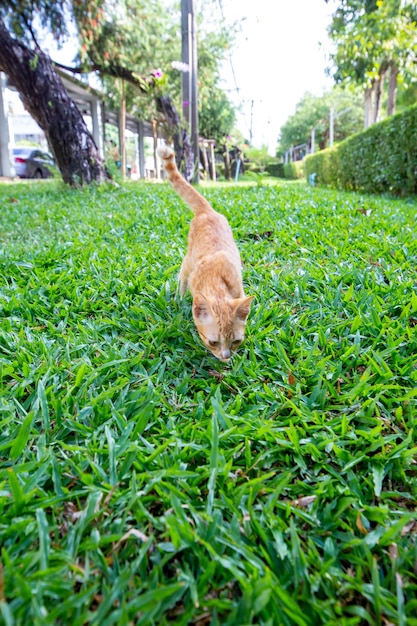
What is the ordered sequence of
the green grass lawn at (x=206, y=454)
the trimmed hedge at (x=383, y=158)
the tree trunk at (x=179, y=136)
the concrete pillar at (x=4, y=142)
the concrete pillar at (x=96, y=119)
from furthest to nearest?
the concrete pillar at (x=96, y=119) < the concrete pillar at (x=4, y=142) < the tree trunk at (x=179, y=136) < the trimmed hedge at (x=383, y=158) < the green grass lawn at (x=206, y=454)

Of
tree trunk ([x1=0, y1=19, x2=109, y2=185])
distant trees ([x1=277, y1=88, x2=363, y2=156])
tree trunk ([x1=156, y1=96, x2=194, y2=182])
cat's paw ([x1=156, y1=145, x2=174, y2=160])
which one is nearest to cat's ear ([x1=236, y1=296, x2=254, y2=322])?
cat's paw ([x1=156, y1=145, x2=174, y2=160])

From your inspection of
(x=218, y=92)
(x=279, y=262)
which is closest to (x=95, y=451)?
(x=279, y=262)

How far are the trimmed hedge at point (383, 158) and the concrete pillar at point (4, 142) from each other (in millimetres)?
12474

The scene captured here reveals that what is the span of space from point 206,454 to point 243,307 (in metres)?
0.86

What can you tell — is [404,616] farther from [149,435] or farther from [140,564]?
[149,435]

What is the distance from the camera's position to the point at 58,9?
9.30m

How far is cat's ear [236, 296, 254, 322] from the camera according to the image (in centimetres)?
210

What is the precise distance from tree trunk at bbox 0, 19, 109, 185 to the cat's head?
7.18 meters

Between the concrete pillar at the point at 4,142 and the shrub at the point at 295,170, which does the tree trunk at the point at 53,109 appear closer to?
the concrete pillar at the point at 4,142

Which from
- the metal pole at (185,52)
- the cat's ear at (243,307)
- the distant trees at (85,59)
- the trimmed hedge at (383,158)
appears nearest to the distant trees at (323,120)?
the distant trees at (85,59)

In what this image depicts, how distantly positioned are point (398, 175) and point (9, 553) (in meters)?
8.89

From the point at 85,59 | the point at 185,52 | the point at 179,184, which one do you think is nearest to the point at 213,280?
the point at 179,184

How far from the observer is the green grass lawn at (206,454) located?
104cm

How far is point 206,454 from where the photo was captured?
4.91 feet
